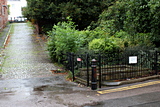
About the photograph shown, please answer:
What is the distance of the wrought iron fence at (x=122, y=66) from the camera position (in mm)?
8320

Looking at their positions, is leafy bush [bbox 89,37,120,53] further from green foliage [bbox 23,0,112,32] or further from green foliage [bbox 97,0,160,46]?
green foliage [bbox 23,0,112,32]

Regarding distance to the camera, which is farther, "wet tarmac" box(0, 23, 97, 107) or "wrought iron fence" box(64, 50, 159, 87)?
"wrought iron fence" box(64, 50, 159, 87)

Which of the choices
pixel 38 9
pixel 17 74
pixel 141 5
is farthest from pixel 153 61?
pixel 38 9

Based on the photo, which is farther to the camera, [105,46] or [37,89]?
[105,46]

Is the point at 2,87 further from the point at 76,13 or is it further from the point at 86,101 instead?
the point at 76,13

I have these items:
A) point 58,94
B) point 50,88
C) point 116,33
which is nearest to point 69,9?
point 116,33

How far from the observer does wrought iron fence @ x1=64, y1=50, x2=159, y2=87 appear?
832 cm

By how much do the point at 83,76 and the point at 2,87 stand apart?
3.28 m

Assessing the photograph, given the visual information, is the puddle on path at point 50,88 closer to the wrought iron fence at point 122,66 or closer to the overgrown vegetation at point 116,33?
the wrought iron fence at point 122,66

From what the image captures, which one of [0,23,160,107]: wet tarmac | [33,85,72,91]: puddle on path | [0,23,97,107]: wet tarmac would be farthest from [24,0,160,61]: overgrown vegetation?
[33,85,72,91]: puddle on path

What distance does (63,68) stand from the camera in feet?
39.3

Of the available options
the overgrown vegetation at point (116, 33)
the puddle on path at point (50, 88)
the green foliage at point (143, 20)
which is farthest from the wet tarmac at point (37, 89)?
the green foliage at point (143, 20)

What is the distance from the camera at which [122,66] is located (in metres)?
8.76

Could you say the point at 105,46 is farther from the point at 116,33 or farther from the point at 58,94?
the point at 116,33
